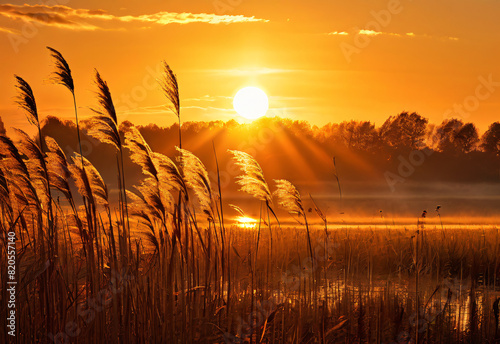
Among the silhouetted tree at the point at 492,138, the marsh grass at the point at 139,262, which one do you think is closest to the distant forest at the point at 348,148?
the silhouetted tree at the point at 492,138

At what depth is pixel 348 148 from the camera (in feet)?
212

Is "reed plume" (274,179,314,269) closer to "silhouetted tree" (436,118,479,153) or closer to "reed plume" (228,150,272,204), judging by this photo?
"reed plume" (228,150,272,204)

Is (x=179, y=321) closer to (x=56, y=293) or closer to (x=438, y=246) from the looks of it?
(x=56, y=293)

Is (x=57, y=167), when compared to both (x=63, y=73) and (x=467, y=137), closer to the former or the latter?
(x=63, y=73)

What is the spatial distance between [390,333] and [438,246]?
5.29 meters

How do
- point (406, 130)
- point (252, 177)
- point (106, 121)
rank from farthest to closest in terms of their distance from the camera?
point (406, 130), point (252, 177), point (106, 121)

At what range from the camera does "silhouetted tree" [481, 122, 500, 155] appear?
52938 millimetres

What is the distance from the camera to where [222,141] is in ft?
186

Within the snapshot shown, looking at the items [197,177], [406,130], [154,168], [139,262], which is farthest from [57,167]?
[406,130]

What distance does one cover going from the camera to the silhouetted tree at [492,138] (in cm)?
5294

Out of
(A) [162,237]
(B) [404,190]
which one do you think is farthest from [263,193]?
(B) [404,190]

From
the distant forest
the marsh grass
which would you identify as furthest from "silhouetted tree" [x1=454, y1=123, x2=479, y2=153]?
the marsh grass

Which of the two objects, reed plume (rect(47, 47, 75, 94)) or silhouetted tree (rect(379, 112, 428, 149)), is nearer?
reed plume (rect(47, 47, 75, 94))

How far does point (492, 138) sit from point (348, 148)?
1609 cm
